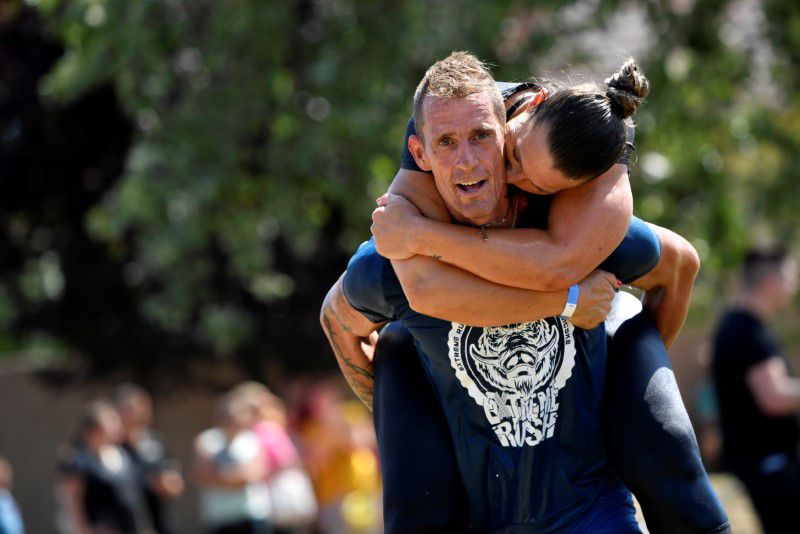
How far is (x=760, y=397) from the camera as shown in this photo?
6.87 meters

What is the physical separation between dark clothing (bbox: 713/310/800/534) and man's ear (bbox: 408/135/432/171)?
12.7 ft

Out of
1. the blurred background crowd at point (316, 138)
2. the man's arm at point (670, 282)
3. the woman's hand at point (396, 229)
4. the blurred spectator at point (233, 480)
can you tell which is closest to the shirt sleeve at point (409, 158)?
the woman's hand at point (396, 229)

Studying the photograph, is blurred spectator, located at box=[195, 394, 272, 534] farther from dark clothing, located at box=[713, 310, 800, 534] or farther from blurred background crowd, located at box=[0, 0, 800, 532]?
dark clothing, located at box=[713, 310, 800, 534]

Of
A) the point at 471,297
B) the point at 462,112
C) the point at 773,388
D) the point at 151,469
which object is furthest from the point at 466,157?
the point at 151,469

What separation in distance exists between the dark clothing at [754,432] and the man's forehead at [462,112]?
3935 millimetres

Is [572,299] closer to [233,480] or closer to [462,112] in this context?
[462,112]

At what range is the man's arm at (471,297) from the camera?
3.58m

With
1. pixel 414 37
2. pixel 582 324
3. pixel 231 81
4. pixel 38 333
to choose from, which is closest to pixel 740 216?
pixel 414 37

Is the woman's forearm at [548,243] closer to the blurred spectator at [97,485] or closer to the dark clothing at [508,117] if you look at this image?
the dark clothing at [508,117]

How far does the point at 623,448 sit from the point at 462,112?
111cm

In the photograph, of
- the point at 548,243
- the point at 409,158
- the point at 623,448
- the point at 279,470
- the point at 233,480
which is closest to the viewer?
the point at 548,243

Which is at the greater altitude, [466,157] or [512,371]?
[466,157]

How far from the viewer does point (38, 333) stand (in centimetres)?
1455

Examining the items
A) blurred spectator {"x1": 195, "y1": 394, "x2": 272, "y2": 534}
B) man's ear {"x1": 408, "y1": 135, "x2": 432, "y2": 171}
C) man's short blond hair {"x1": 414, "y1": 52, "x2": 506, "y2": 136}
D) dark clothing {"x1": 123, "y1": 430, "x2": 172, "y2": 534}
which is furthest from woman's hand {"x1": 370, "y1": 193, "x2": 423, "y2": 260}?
dark clothing {"x1": 123, "y1": 430, "x2": 172, "y2": 534}
